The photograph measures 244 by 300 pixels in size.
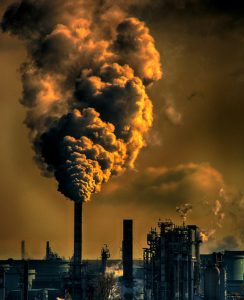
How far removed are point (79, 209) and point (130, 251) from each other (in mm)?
9836

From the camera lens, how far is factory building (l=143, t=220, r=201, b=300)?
103 meters

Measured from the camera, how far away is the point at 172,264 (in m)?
106

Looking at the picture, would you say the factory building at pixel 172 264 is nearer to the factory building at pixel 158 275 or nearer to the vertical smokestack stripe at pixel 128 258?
the factory building at pixel 158 275

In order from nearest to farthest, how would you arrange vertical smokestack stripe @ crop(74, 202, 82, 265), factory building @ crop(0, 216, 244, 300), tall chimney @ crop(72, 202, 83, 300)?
factory building @ crop(0, 216, 244, 300)
vertical smokestack stripe @ crop(74, 202, 82, 265)
tall chimney @ crop(72, 202, 83, 300)

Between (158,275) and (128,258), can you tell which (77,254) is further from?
(158,275)

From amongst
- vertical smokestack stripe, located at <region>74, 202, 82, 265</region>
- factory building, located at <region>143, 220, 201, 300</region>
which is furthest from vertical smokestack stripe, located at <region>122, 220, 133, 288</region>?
factory building, located at <region>143, 220, 201, 300</region>

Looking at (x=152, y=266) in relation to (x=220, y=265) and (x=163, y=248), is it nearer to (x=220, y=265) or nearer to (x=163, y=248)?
(x=163, y=248)

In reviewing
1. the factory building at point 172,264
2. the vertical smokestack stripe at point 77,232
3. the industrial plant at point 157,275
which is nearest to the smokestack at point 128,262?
the industrial plant at point 157,275

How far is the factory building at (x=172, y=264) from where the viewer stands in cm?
10262

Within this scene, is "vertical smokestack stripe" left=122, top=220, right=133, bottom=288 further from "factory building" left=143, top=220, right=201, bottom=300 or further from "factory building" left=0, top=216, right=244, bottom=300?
"factory building" left=143, top=220, right=201, bottom=300

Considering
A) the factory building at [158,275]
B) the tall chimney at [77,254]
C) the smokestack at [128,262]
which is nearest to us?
the factory building at [158,275]

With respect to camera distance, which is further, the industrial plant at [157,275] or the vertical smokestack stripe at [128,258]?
the vertical smokestack stripe at [128,258]

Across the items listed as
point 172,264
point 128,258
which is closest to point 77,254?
point 128,258

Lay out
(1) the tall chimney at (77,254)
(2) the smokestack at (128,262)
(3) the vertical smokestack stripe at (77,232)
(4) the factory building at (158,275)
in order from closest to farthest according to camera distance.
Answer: (4) the factory building at (158,275)
(3) the vertical smokestack stripe at (77,232)
(1) the tall chimney at (77,254)
(2) the smokestack at (128,262)
